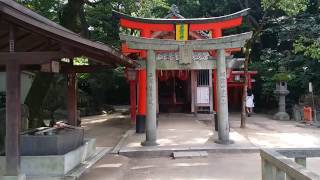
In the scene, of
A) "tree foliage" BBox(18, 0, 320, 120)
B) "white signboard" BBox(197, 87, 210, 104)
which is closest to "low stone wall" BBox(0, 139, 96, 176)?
"tree foliage" BBox(18, 0, 320, 120)

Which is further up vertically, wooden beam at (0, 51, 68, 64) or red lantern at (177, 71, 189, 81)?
red lantern at (177, 71, 189, 81)

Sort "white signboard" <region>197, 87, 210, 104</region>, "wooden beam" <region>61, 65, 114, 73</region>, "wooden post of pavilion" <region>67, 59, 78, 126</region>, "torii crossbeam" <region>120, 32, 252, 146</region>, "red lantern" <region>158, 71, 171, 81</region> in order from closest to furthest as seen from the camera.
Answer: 1. "wooden beam" <region>61, 65, 114, 73</region>
2. "wooden post of pavilion" <region>67, 59, 78, 126</region>
3. "torii crossbeam" <region>120, 32, 252, 146</region>
4. "white signboard" <region>197, 87, 210, 104</region>
5. "red lantern" <region>158, 71, 171, 81</region>

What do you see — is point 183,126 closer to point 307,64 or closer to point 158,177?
point 158,177

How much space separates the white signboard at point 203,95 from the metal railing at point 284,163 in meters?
17.7

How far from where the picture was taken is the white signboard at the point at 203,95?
930 inches

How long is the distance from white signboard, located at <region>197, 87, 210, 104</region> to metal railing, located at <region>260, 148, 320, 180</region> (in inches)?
698

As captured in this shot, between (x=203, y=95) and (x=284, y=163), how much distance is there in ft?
62.1

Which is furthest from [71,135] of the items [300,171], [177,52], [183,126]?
[183,126]

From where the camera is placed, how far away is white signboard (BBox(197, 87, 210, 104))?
77.5 feet

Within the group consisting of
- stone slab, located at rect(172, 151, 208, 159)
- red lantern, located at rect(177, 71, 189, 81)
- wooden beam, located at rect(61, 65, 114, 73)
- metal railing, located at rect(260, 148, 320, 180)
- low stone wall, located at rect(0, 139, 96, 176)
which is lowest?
stone slab, located at rect(172, 151, 208, 159)

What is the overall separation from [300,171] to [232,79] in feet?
77.3

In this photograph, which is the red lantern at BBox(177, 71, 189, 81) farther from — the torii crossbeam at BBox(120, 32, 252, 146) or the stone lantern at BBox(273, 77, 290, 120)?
the torii crossbeam at BBox(120, 32, 252, 146)

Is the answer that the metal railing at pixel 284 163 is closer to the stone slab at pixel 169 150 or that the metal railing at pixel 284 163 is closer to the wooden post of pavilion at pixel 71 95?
the stone slab at pixel 169 150

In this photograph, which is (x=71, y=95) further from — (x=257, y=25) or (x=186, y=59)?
(x=257, y=25)
